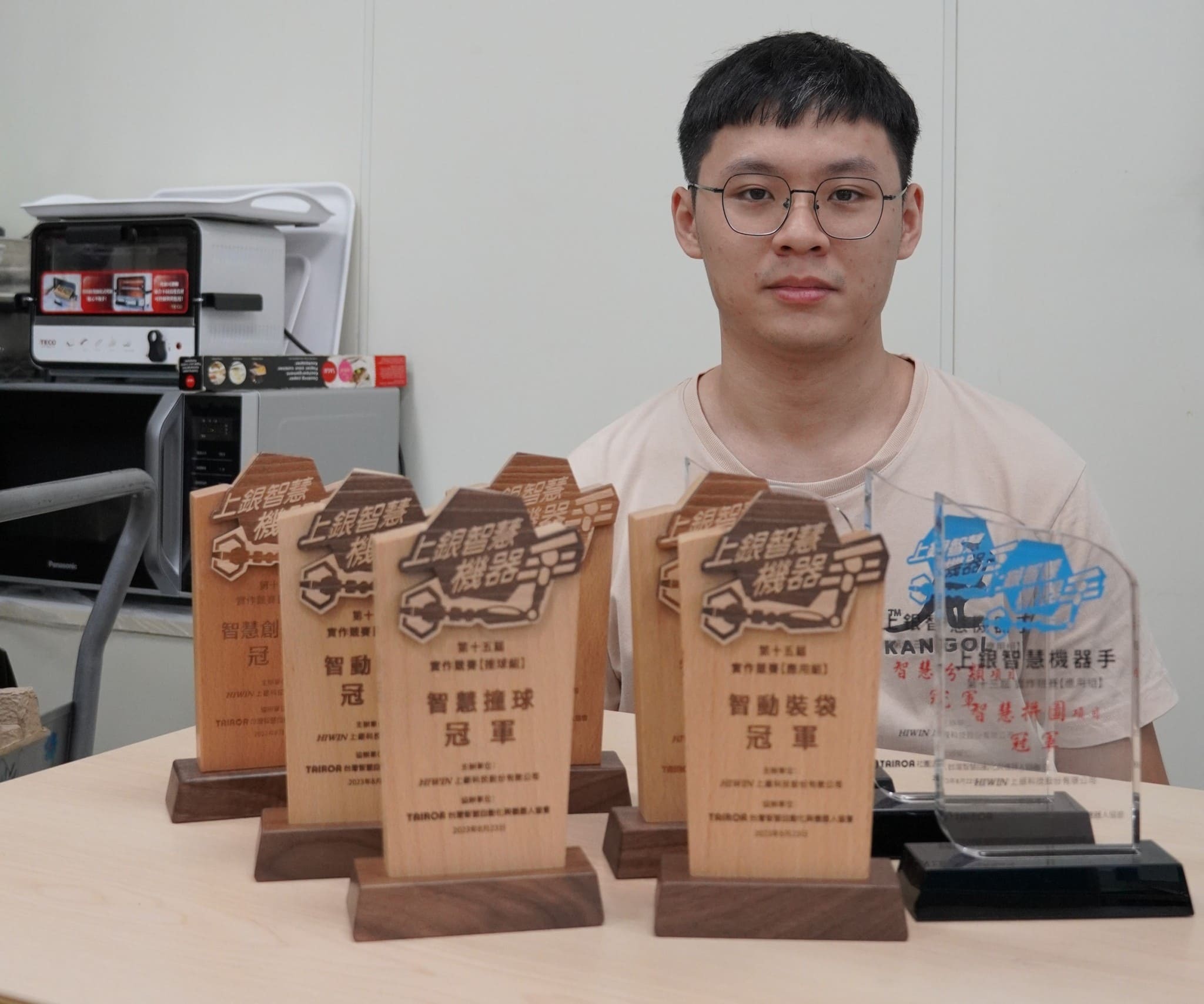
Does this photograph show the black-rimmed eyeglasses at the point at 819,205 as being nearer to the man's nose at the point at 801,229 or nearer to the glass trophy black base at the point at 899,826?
the man's nose at the point at 801,229

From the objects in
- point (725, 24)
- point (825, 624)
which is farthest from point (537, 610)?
point (725, 24)

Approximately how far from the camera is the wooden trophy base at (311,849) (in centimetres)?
82

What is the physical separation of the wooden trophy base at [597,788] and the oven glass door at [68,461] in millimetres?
1691

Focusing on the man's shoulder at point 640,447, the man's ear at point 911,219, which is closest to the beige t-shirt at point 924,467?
the man's shoulder at point 640,447

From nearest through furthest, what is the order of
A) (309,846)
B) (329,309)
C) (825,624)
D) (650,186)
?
1. (825,624)
2. (309,846)
3. (650,186)
4. (329,309)

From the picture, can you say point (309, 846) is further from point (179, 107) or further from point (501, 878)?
point (179, 107)

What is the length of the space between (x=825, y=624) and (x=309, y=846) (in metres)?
0.36

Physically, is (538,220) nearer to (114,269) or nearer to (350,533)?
(114,269)

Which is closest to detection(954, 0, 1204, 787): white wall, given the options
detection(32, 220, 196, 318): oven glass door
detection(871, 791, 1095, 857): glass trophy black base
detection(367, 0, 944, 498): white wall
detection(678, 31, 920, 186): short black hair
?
detection(367, 0, 944, 498): white wall

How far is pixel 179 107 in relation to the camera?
2969 mm

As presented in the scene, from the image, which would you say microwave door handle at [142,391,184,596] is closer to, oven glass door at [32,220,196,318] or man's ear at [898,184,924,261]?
oven glass door at [32,220,196,318]

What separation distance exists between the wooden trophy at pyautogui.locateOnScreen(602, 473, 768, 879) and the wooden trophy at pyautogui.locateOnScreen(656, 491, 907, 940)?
78mm

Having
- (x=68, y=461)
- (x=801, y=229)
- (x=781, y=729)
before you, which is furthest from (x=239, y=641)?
(x=68, y=461)

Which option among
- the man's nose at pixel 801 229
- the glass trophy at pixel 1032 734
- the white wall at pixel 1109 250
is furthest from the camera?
the white wall at pixel 1109 250
